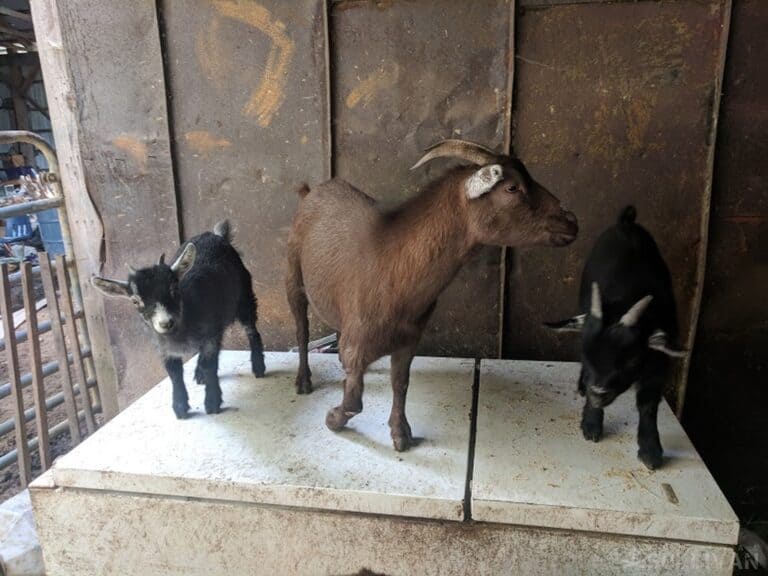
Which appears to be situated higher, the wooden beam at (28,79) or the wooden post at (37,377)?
the wooden beam at (28,79)

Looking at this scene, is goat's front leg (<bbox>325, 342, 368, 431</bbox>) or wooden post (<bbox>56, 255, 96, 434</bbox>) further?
wooden post (<bbox>56, 255, 96, 434</bbox>)

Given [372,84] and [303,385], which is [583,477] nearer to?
[303,385]

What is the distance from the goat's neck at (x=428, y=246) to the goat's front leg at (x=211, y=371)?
95cm

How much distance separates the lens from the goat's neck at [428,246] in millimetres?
2191

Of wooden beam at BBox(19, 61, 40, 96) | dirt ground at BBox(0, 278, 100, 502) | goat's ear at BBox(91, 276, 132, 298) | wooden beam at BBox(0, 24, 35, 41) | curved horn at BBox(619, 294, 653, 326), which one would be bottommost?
dirt ground at BBox(0, 278, 100, 502)

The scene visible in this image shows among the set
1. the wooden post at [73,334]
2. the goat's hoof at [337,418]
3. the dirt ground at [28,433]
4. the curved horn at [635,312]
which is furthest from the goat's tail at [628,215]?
the dirt ground at [28,433]

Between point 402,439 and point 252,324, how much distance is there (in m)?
1.11

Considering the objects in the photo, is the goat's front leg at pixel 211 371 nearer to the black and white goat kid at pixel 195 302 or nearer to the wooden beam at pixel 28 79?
the black and white goat kid at pixel 195 302

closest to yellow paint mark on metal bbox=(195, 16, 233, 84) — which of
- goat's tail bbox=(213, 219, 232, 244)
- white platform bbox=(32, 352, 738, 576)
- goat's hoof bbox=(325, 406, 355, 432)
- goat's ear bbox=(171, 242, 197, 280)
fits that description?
goat's tail bbox=(213, 219, 232, 244)

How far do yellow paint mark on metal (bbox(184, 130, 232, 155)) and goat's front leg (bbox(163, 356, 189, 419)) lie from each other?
154cm

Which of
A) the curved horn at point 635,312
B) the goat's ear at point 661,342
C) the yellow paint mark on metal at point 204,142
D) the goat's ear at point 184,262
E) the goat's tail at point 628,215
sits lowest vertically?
the goat's ear at point 661,342

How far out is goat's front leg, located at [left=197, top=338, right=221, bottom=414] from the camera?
8.52 feet

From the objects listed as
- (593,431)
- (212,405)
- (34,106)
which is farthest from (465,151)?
(34,106)

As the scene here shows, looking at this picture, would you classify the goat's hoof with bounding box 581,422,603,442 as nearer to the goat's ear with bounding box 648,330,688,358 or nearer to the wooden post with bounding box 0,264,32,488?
the goat's ear with bounding box 648,330,688,358
